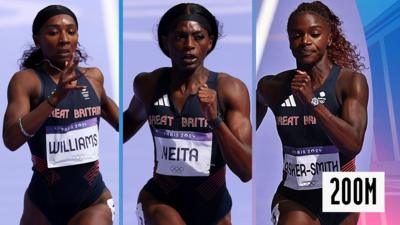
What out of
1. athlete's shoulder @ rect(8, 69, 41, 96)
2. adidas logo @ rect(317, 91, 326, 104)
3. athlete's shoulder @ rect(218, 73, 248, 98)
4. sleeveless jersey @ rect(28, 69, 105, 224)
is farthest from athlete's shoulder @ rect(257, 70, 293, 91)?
athlete's shoulder @ rect(8, 69, 41, 96)

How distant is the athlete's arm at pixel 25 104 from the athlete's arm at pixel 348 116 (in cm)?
132

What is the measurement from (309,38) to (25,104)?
64.8 inches

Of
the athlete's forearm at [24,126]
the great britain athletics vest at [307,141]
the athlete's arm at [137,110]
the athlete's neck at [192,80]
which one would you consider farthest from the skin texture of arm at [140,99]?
the great britain athletics vest at [307,141]

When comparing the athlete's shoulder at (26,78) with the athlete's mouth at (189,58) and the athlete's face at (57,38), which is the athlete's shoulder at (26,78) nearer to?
the athlete's face at (57,38)

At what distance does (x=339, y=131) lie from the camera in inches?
210

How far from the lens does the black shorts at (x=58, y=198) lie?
5379 millimetres

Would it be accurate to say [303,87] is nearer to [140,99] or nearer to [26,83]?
[140,99]

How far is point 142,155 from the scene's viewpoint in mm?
5500

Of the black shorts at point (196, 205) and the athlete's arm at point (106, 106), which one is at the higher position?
the athlete's arm at point (106, 106)

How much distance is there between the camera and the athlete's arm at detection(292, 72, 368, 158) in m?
5.33

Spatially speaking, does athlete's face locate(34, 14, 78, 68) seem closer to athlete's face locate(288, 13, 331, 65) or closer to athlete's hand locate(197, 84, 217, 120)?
athlete's hand locate(197, 84, 217, 120)

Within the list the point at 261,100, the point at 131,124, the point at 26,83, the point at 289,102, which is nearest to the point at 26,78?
the point at 26,83

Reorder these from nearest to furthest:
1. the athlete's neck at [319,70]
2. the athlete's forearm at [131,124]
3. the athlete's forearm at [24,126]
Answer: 1. the athlete's forearm at [24,126]
2. the athlete's neck at [319,70]
3. the athlete's forearm at [131,124]

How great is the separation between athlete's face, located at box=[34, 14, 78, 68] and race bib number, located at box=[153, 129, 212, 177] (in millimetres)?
714
